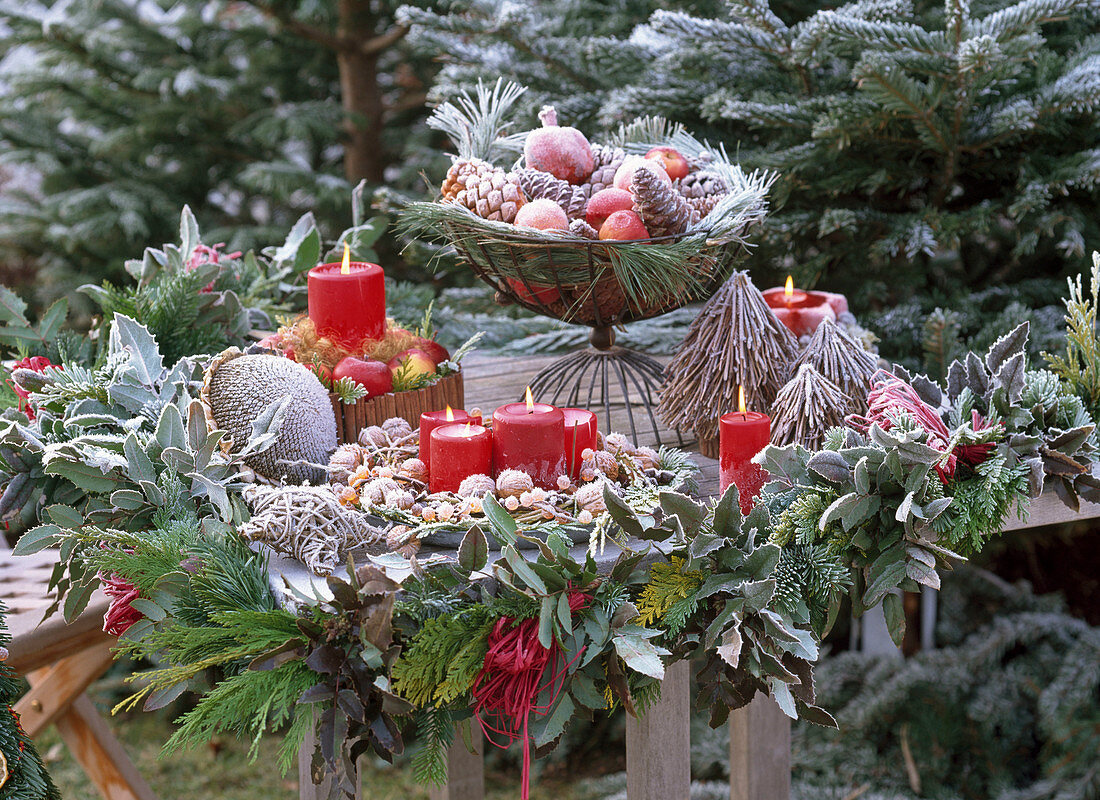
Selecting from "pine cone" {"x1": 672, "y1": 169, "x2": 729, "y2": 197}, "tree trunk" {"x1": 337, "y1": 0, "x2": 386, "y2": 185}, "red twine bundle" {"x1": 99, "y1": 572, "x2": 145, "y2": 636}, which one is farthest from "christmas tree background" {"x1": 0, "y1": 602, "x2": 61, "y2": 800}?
"tree trunk" {"x1": 337, "y1": 0, "x2": 386, "y2": 185}

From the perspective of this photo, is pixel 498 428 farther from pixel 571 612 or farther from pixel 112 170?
pixel 112 170

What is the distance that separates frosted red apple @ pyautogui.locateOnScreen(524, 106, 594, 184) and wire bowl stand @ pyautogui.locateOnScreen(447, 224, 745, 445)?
0.12 meters

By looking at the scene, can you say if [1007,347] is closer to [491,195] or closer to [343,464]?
[491,195]

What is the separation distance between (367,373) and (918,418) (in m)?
0.53

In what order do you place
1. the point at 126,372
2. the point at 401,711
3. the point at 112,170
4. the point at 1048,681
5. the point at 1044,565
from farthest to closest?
1. the point at 112,170
2. the point at 1044,565
3. the point at 1048,681
4. the point at 126,372
5. the point at 401,711

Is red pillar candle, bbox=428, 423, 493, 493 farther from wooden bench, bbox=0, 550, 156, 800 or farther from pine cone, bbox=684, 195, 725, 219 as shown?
wooden bench, bbox=0, 550, 156, 800

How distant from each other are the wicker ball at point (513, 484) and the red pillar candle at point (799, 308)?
0.40 meters

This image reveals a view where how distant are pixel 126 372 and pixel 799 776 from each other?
4.95 feet

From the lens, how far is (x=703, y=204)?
40.8 inches

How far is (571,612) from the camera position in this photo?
715 mm

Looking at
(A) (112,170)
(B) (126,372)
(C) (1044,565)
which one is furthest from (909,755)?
(A) (112,170)

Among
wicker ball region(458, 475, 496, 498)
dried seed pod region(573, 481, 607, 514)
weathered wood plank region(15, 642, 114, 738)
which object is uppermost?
wicker ball region(458, 475, 496, 498)

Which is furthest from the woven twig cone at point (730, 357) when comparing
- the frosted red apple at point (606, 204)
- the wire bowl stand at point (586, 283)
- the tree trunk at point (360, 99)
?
the tree trunk at point (360, 99)

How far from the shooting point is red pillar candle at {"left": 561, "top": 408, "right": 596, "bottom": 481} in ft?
2.89
